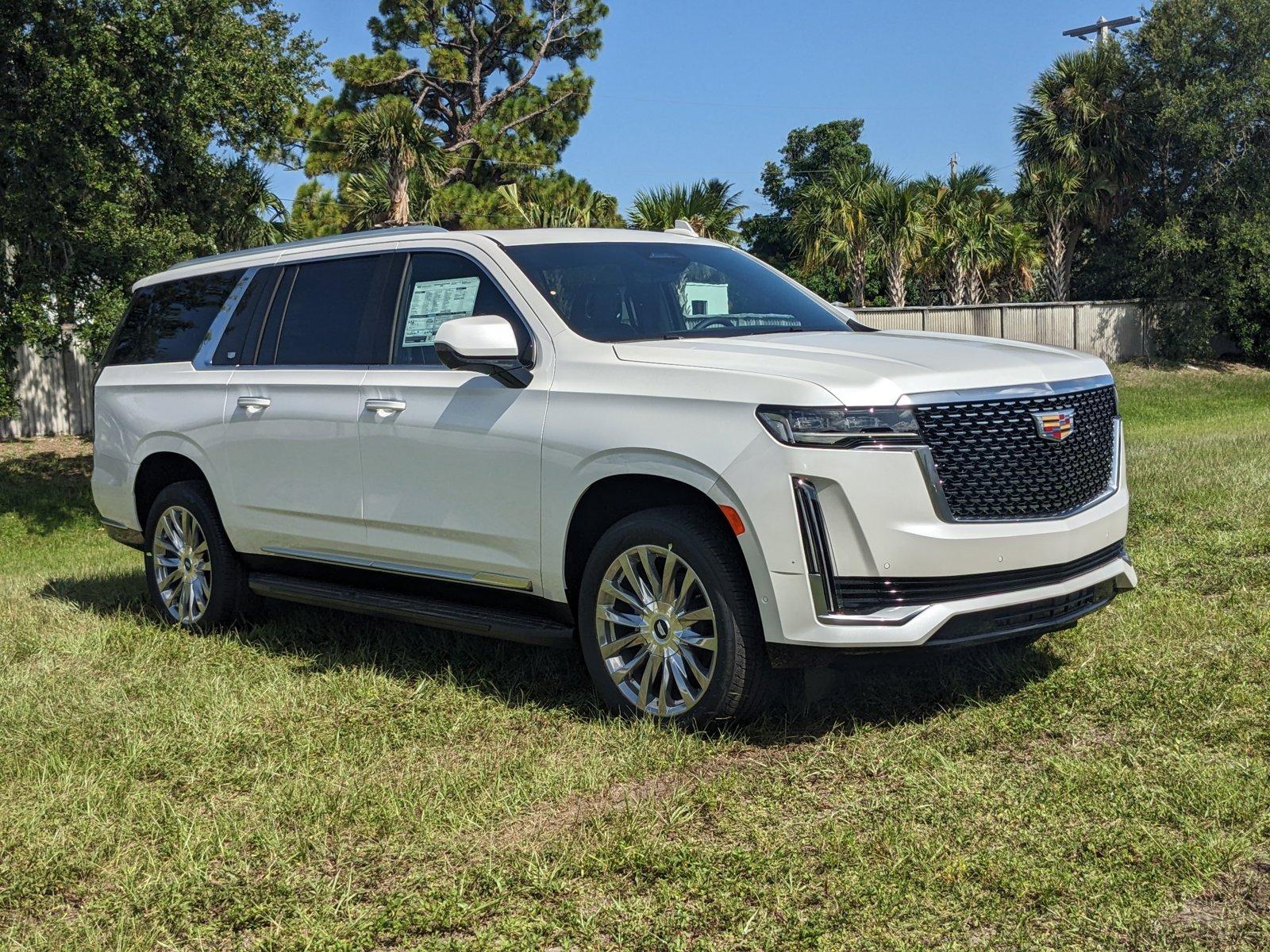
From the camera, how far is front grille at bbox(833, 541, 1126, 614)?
A: 176 inches

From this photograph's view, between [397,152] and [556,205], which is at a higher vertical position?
[397,152]

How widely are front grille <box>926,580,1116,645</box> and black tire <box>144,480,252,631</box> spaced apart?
407 centimetres

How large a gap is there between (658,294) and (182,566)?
10.9 ft

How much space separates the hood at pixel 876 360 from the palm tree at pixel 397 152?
983 inches

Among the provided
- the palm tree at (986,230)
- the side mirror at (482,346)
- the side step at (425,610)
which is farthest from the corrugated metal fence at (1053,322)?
the side mirror at (482,346)

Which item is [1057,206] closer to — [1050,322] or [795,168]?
[1050,322]

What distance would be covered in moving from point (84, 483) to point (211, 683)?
16.8 meters

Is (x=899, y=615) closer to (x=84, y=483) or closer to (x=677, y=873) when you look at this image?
(x=677, y=873)

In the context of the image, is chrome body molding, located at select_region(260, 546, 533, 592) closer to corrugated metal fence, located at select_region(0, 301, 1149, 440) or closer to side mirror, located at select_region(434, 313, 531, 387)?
side mirror, located at select_region(434, 313, 531, 387)

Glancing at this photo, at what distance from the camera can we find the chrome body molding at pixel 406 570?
5.48 meters

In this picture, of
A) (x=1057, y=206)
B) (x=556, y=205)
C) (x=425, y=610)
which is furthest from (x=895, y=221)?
(x=425, y=610)

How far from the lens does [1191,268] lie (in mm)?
35312

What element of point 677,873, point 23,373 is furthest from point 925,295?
point 677,873

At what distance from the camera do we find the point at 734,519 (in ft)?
15.2
